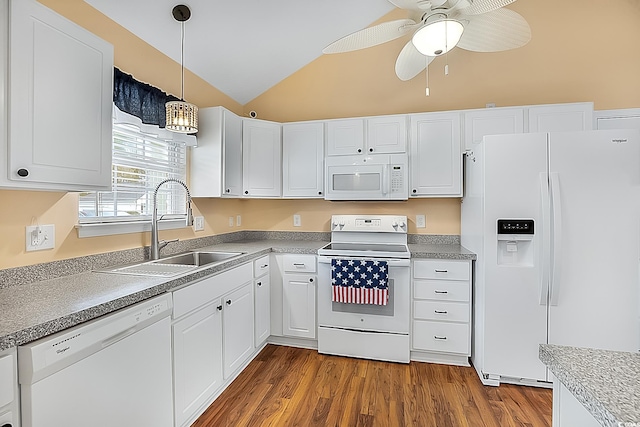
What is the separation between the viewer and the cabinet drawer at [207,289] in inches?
67.7

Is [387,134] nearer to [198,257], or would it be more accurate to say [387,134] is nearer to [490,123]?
[490,123]

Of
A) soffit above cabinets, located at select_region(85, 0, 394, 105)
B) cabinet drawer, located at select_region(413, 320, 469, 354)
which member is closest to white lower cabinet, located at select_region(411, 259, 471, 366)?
cabinet drawer, located at select_region(413, 320, 469, 354)

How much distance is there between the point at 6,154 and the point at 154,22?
4.69ft

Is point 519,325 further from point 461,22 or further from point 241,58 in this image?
point 241,58

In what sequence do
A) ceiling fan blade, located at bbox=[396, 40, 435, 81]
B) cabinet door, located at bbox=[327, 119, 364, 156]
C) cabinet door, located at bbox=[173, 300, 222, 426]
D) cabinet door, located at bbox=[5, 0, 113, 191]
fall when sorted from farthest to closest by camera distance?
cabinet door, located at bbox=[327, 119, 364, 156], ceiling fan blade, located at bbox=[396, 40, 435, 81], cabinet door, located at bbox=[173, 300, 222, 426], cabinet door, located at bbox=[5, 0, 113, 191]

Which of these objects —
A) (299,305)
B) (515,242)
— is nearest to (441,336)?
(515,242)

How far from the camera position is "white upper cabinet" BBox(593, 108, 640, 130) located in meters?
2.80

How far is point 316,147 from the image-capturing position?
3.15 meters

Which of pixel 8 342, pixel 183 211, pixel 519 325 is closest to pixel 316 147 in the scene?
pixel 183 211

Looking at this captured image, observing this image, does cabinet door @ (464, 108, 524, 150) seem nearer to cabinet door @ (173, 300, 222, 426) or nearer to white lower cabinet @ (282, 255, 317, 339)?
white lower cabinet @ (282, 255, 317, 339)

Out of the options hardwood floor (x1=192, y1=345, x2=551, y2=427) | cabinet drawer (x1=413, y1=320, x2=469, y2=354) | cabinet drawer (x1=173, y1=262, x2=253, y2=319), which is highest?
cabinet drawer (x1=173, y1=262, x2=253, y2=319)

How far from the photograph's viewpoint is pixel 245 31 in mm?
2596

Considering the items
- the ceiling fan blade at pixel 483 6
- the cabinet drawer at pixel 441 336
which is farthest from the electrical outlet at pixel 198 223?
the ceiling fan blade at pixel 483 6

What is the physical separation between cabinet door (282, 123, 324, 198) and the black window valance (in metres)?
1.17
